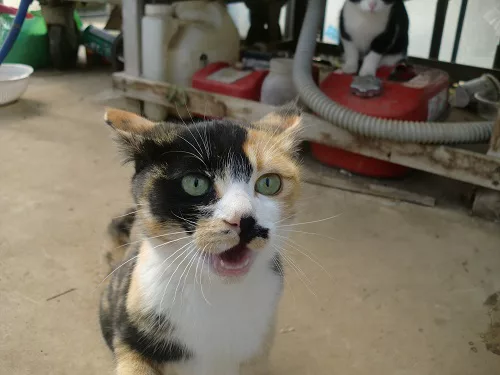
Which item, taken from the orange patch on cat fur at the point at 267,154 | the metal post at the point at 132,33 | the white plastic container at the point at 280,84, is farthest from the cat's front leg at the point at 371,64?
the orange patch on cat fur at the point at 267,154

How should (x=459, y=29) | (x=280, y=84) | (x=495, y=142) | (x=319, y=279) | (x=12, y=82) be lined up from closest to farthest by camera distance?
1. (x=319, y=279)
2. (x=495, y=142)
3. (x=280, y=84)
4. (x=12, y=82)
5. (x=459, y=29)

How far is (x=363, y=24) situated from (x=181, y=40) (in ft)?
2.67

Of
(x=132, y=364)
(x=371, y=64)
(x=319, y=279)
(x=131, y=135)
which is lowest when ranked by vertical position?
(x=319, y=279)

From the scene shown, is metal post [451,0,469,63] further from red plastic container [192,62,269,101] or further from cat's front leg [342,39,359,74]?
red plastic container [192,62,269,101]

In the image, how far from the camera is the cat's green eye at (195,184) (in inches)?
26.9

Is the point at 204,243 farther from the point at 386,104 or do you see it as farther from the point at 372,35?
the point at 372,35

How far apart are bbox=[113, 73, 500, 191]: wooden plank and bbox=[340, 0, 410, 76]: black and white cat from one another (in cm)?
40

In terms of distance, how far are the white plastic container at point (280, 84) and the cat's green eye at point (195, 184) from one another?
58.2 inches

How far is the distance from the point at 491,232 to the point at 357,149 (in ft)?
1.79

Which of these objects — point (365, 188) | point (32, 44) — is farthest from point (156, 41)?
point (32, 44)

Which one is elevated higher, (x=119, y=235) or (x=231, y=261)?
(x=231, y=261)

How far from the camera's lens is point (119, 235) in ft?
3.69

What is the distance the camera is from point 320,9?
2.13 m

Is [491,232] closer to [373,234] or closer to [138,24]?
[373,234]
